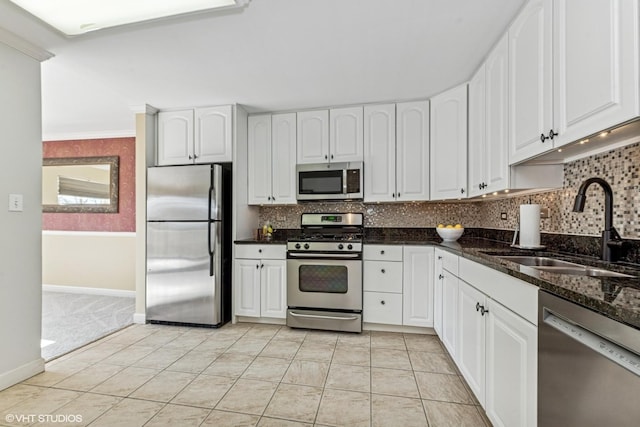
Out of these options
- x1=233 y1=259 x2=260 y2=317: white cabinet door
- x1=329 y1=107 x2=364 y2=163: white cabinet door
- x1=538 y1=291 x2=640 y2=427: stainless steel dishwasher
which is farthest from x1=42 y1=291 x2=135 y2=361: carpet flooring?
x1=538 y1=291 x2=640 y2=427: stainless steel dishwasher

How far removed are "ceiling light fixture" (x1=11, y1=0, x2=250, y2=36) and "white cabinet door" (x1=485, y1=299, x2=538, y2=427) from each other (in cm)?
205

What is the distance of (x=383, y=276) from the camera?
2939 millimetres

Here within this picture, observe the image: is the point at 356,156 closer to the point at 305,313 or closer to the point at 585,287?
the point at 305,313

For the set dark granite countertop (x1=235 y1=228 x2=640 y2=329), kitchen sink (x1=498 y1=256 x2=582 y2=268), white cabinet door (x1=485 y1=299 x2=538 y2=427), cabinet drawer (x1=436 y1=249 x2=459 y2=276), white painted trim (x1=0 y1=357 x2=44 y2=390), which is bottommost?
white painted trim (x1=0 y1=357 x2=44 y2=390)

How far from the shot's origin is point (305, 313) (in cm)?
300

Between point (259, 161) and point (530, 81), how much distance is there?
8.46 ft

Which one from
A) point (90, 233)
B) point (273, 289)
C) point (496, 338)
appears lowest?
point (273, 289)

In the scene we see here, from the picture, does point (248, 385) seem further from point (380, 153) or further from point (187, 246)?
point (380, 153)

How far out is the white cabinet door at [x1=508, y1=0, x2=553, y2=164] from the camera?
4.80ft

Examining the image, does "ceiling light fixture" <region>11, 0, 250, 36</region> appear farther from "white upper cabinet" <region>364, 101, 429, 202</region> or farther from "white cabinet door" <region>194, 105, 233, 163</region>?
→ "white upper cabinet" <region>364, 101, 429, 202</region>

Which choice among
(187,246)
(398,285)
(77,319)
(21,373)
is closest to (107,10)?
(187,246)

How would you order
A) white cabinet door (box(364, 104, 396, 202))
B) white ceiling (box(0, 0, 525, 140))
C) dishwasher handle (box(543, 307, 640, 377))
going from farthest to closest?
white cabinet door (box(364, 104, 396, 202))
white ceiling (box(0, 0, 525, 140))
dishwasher handle (box(543, 307, 640, 377))

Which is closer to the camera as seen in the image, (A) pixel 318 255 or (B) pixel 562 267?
(B) pixel 562 267

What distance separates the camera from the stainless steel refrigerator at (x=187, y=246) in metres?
3.05
